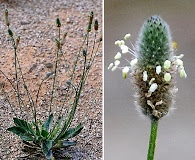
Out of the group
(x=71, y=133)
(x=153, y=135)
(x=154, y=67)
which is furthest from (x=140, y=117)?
(x=154, y=67)

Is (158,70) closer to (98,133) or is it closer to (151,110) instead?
(151,110)

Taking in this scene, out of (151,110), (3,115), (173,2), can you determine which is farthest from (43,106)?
(151,110)

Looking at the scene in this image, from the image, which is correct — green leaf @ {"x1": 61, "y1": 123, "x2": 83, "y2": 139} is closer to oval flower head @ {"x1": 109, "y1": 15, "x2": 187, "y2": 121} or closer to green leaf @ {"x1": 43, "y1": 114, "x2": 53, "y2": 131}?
green leaf @ {"x1": 43, "y1": 114, "x2": 53, "y2": 131}

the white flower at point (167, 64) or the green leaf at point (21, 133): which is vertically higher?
the white flower at point (167, 64)

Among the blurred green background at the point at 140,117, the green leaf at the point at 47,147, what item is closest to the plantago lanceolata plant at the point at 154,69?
the blurred green background at the point at 140,117

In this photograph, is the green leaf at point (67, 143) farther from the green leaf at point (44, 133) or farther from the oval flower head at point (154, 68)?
the oval flower head at point (154, 68)

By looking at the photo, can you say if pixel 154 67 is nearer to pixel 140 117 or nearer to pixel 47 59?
pixel 140 117
